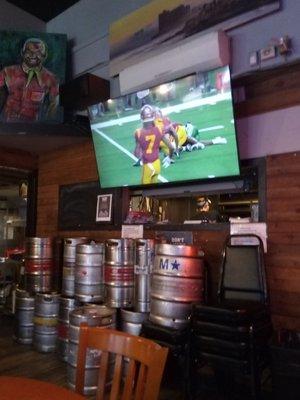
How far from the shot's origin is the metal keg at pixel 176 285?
9.15ft

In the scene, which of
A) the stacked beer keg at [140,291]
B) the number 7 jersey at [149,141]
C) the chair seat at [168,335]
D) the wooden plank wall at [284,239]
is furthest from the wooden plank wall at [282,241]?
the number 7 jersey at [149,141]

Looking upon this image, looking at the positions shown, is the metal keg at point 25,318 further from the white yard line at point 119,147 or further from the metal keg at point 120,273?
the white yard line at point 119,147

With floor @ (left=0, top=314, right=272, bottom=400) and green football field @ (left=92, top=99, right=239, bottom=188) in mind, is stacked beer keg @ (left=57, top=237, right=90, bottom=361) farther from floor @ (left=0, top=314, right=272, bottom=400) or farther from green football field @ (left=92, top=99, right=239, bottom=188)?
green football field @ (left=92, top=99, right=239, bottom=188)

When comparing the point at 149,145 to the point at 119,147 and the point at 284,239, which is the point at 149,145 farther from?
the point at 284,239

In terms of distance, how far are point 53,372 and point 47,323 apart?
2.15ft

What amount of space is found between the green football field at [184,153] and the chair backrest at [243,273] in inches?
26.1

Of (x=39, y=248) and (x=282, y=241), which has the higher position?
(x=282, y=241)

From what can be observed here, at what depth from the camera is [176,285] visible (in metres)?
2.81

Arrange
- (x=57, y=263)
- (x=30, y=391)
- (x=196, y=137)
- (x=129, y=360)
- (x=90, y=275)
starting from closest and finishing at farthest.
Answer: (x=30, y=391)
(x=129, y=360)
(x=196, y=137)
(x=90, y=275)
(x=57, y=263)

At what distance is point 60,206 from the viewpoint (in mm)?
5152

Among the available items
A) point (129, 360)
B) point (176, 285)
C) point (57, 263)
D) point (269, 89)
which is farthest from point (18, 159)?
point (129, 360)

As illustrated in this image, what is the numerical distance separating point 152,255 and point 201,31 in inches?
91.6

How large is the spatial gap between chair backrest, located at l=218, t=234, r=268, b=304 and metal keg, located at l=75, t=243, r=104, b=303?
1.35 meters

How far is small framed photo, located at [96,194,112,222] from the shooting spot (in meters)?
4.41
